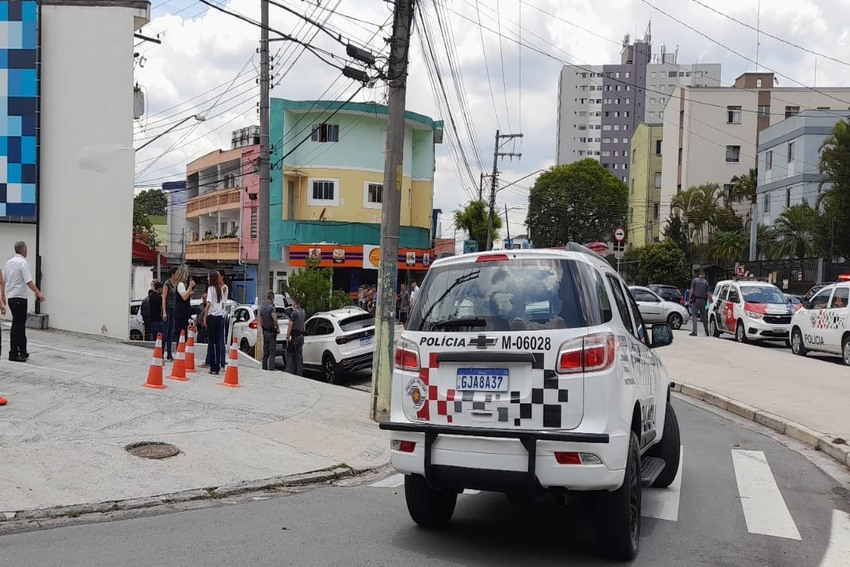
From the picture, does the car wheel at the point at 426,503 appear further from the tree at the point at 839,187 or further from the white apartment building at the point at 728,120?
the white apartment building at the point at 728,120

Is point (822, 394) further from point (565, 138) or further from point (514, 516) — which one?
point (565, 138)

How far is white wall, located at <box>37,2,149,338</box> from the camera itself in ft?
55.4

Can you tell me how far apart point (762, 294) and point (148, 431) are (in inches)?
766

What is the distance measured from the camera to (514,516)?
6441 millimetres

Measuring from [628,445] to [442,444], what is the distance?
1.21 metres

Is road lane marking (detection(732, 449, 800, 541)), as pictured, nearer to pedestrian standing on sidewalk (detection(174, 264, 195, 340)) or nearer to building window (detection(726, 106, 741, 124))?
pedestrian standing on sidewalk (detection(174, 264, 195, 340))

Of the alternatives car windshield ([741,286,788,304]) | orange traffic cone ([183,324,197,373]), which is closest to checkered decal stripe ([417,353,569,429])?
orange traffic cone ([183,324,197,373])

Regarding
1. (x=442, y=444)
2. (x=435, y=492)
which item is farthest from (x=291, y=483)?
(x=442, y=444)

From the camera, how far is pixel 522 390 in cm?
523

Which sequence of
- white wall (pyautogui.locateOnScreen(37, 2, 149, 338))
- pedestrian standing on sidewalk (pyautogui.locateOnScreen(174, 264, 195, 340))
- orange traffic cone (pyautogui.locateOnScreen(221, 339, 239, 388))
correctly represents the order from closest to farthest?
orange traffic cone (pyautogui.locateOnScreen(221, 339, 239, 388)), pedestrian standing on sidewalk (pyautogui.locateOnScreen(174, 264, 195, 340)), white wall (pyautogui.locateOnScreen(37, 2, 149, 338))

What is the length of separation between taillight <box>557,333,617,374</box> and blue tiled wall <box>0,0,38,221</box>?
14.7m

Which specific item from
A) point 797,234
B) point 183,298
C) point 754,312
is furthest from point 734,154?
point 183,298

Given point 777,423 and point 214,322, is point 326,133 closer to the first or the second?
point 214,322

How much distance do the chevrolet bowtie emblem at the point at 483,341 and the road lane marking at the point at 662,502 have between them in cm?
227
